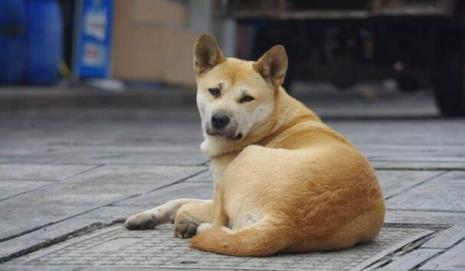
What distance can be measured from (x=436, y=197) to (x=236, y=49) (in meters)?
17.0

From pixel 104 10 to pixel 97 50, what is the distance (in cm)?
54

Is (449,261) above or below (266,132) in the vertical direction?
below

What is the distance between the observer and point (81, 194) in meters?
7.38

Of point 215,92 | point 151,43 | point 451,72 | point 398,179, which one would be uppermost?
point 215,92

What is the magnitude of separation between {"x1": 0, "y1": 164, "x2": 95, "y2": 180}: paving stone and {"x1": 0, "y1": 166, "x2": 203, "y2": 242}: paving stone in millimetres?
129

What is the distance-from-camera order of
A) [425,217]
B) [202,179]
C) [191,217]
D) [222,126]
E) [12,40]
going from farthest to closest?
[12,40] < [202,179] < [425,217] < [222,126] < [191,217]

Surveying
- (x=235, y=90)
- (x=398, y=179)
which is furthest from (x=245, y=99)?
(x=398, y=179)

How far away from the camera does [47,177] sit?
8.10 meters

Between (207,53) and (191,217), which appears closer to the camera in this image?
(191,217)

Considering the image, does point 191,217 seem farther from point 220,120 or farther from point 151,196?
point 151,196

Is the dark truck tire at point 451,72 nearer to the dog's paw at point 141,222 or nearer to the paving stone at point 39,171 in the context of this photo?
the paving stone at point 39,171

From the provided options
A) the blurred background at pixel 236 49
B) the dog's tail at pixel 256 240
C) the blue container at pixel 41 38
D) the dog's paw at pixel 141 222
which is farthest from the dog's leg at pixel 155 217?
the blue container at pixel 41 38

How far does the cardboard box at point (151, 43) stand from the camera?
18.8 meters

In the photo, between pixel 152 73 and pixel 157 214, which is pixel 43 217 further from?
pixel 152 73
